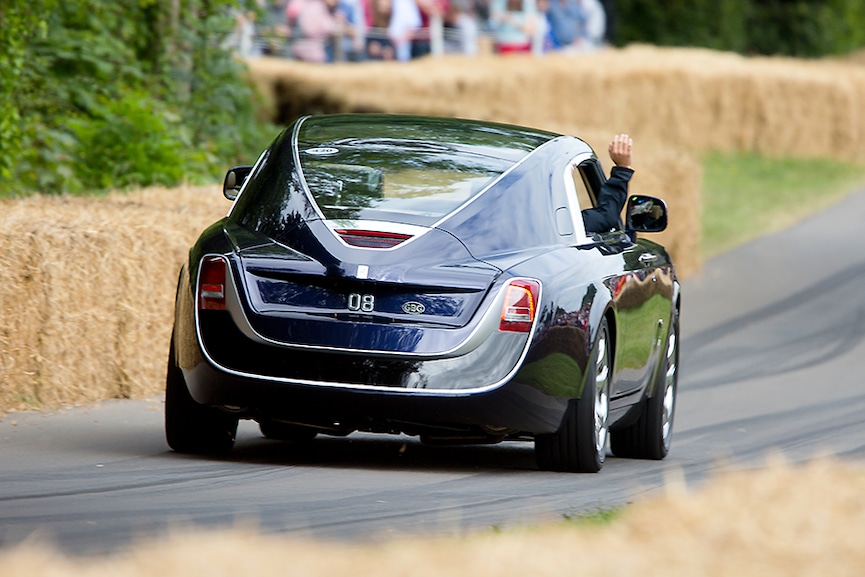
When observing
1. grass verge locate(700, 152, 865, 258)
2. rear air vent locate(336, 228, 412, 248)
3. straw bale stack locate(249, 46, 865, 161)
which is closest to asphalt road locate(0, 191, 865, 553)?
rear air vent locate(336, 228, 412, 248)

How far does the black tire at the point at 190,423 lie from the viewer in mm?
8055

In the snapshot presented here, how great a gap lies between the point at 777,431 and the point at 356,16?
23059 mm

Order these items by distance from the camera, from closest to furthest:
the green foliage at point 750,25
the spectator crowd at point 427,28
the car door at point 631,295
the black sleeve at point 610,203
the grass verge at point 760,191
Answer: the car door at point 631,295 → the black sleeve at point 610,203 → the grass verge at point 760,191 → the spectator crowd at point 427,28 → the green foliage at point 750,25

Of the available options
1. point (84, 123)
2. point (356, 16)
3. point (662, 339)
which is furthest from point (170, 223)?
point (356, 16)

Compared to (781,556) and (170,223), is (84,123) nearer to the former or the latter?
(170,223)

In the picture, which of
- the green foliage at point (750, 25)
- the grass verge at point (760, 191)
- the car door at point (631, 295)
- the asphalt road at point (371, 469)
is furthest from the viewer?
the green foliage at point (750, 25)

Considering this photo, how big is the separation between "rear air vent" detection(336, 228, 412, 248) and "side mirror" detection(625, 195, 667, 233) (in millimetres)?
1816

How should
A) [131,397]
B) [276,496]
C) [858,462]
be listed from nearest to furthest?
1. [276,496]
2. [858,462]
3. [131,397]

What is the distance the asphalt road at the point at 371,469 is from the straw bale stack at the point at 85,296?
7.3 inches

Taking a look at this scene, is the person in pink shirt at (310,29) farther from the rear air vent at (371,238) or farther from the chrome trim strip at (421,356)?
the chrome trim strip at (421,356)

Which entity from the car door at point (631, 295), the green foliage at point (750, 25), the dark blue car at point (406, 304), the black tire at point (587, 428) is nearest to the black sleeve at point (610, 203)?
the car door at point (631, 295)

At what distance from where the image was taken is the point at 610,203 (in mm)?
9016

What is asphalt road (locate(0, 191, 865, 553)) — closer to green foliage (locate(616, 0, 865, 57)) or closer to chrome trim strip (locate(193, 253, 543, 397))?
chrome trim strip (locate(193, 253, 543, 397))

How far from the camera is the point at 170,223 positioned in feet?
36.6
